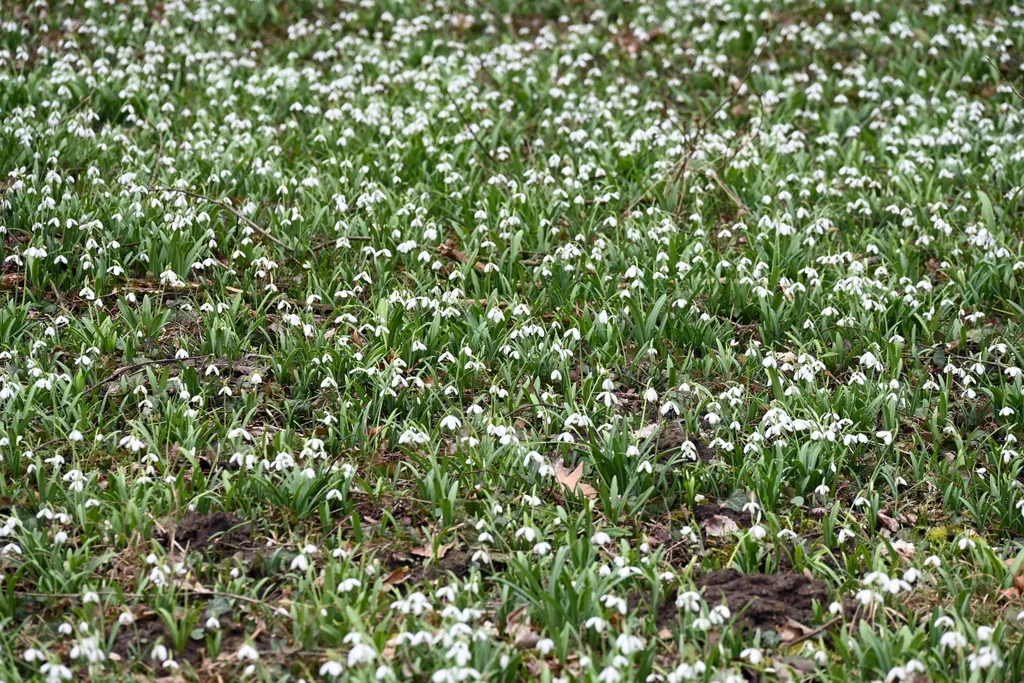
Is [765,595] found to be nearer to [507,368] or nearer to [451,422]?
[451,422]

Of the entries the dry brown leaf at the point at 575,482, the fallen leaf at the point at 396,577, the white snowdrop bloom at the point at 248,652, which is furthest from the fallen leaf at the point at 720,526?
the white snowdrop bloom at the point at 248,652

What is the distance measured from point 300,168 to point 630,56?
3301mm

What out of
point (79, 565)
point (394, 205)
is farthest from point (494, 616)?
point (394, 205)

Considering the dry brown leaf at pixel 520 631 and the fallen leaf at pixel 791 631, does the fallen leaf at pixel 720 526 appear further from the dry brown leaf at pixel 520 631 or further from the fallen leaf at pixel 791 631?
the dry brown leaf at pixel 520 631

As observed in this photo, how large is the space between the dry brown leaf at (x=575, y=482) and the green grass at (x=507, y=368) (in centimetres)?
1

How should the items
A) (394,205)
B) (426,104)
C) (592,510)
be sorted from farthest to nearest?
(426,104), (394,205), (592,510)

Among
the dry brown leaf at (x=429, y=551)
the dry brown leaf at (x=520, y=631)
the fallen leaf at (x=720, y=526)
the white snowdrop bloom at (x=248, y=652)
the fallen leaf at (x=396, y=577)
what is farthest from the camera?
the fallen leaf at (x=720, y=526)

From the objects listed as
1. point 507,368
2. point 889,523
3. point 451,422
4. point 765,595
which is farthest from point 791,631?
point 507,368

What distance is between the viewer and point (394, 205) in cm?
562

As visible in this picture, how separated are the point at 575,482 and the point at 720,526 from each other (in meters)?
0.54

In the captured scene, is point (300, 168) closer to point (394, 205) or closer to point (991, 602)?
point (394, 205)

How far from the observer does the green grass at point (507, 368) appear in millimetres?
2953

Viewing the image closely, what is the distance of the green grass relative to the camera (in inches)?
116

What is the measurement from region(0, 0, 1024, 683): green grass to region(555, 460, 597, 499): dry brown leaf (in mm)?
12
